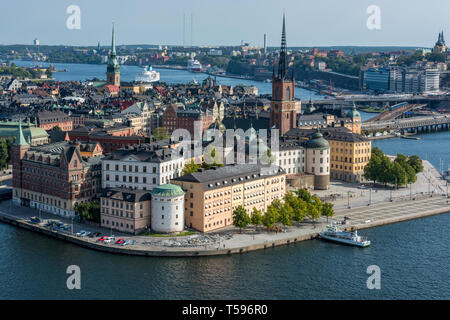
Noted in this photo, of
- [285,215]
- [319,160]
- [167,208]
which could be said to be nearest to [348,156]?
[319,160]

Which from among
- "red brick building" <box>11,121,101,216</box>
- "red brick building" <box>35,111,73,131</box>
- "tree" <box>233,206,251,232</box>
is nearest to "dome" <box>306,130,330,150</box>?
"tree" <box>233,206,251,232</box>

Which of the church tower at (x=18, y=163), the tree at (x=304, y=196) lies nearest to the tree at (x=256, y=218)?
the tree at (x=304, y=196)

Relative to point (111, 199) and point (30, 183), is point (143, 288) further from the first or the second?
point (30, 183)

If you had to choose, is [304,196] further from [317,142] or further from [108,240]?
[108,240]

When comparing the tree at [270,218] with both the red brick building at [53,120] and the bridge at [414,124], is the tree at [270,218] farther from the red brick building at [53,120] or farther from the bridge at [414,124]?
the bridge at [414,124]
